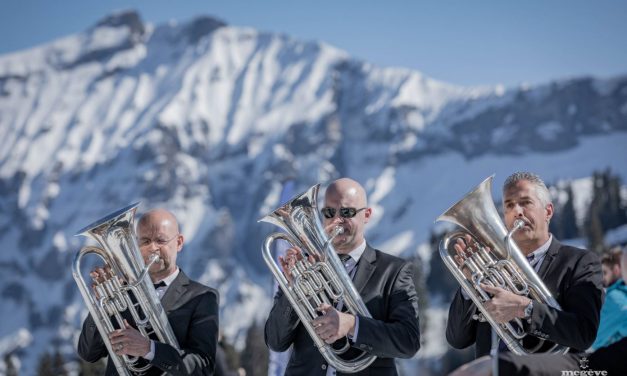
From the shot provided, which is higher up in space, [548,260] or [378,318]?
[378,318]

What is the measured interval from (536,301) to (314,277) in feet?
5.55

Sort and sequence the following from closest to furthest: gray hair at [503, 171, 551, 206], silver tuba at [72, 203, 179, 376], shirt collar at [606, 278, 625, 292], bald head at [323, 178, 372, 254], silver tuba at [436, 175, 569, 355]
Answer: silver tuba at [436, 175, 569, 355] < gray hair at [503, 171, 551, 206] < silver tuba at [72, 203, 179, 376] < bald head at [323, 178, 372, 254] < shirt collar at [606, 278, 625, 292]

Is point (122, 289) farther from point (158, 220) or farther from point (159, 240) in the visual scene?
point (158, 220)

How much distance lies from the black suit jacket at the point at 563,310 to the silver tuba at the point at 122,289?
7.53ft

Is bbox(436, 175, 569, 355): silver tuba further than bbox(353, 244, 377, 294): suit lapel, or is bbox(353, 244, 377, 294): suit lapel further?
bbox(353, 244, 377, 294): suit lapel

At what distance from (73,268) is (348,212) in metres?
2.29

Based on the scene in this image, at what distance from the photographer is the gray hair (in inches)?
254

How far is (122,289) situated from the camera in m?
6.82

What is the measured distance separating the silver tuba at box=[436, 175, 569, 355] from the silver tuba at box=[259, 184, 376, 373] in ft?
2.66

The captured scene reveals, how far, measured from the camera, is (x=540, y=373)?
4.11m

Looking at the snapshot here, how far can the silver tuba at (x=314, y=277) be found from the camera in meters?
6.36

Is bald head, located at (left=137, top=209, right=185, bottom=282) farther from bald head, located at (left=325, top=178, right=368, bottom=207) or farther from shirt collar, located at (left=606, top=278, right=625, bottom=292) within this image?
shirt collar, located at (left=606, top=278, right=625, bottom=292)

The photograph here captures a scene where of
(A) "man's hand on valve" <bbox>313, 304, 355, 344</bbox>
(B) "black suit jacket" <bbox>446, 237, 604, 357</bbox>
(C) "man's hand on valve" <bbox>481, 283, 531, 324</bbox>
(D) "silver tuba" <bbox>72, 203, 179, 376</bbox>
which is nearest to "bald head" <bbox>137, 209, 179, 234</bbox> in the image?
(D) "silver tuba" <bbox>72, 203, 179, 376</bbox>

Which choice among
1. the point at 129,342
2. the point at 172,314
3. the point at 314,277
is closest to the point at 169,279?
the point at 172,314
